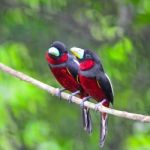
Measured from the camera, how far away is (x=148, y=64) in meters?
5.83

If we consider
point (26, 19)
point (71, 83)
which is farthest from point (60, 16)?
point (71, 83)

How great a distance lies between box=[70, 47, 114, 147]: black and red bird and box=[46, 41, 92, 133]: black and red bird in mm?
63

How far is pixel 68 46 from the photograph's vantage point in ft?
22.3

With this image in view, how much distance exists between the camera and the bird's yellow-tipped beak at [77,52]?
358cm

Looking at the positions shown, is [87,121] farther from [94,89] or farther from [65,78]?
[65,78]

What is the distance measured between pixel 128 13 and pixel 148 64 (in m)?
0.69

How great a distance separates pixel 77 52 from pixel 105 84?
0.34m

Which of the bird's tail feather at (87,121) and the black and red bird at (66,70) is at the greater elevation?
the black and red bird at (66,70)

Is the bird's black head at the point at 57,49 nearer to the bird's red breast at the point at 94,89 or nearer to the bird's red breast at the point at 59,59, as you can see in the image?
the bird's red breast at the point at 59,59

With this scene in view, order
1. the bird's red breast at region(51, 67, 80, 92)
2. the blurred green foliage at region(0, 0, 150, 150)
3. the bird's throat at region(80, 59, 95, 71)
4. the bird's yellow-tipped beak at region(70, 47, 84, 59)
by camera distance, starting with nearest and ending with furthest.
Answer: the bird's yellow-tipped beak at region(70, 47, 84, 59) < the bird's throat at region(80, 59, 95, 71) < the bird's red breast at region(51, 67, 80, 92) < the blurred green foliage at region(0, 0, 150, 150)

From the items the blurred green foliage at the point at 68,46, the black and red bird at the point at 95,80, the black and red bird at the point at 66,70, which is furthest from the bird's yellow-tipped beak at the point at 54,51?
the blurred green foliage at the point at 68,46

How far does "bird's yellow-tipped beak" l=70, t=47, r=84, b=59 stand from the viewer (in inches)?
141

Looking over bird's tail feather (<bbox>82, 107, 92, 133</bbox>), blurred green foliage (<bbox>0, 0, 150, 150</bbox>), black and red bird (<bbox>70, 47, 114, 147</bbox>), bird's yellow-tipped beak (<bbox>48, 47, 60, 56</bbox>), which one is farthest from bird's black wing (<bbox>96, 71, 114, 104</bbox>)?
blurred green foliage (<bbox>0, 0, 150, 150</bbox>)

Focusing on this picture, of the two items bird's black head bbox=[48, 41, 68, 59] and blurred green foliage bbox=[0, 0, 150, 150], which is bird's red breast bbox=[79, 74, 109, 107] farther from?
blurred green foliage bbox=[0, 0, 150, 150]
